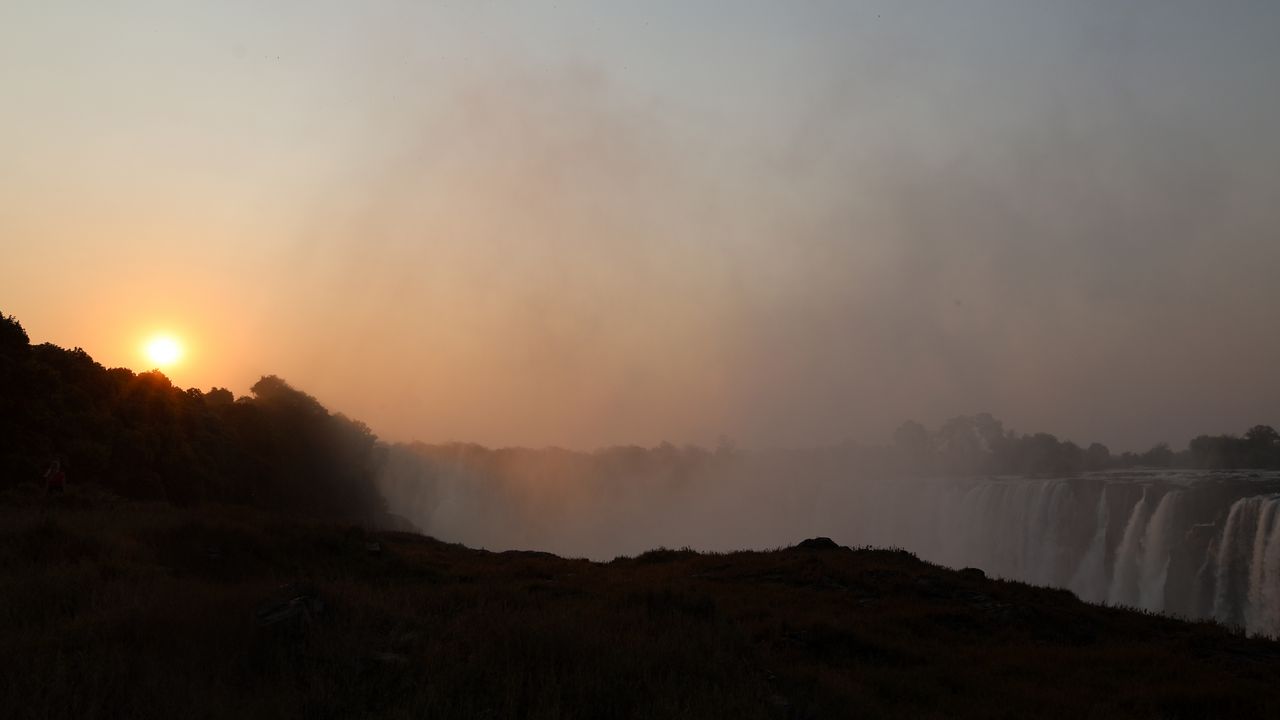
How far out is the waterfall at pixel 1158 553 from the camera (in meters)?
49.8

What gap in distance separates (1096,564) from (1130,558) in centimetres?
343

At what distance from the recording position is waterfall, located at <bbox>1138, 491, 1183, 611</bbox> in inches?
1962

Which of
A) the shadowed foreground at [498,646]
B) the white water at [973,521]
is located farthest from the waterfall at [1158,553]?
the shadowed foreground at [498,646]

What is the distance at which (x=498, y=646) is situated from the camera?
8758 millimetres

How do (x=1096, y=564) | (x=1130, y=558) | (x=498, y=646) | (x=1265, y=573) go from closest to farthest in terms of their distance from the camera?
(x=498, y=646)
(x=1265, y=573)
(x=1130, y=558)
(x=1096, y=564)

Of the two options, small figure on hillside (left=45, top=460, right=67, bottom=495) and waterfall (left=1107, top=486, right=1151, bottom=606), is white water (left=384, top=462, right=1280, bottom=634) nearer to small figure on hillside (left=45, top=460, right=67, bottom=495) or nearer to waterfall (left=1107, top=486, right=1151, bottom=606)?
waterfall (left=1107, top=486, right=1151, bottom=606)

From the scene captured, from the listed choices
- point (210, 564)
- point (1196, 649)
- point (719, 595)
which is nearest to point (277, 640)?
point (210, 564)

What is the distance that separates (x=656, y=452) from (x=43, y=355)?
131 meters

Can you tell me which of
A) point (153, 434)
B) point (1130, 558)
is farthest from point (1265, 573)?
point (153, 434)

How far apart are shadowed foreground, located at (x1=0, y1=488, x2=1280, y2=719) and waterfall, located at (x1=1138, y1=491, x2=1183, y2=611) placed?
40191mm

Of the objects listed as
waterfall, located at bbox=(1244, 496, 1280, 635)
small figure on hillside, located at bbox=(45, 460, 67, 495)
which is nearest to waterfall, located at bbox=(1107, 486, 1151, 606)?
waterfall, located at bbox=(1244, 496, 1280, 635)

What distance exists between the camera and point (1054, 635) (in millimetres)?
15750

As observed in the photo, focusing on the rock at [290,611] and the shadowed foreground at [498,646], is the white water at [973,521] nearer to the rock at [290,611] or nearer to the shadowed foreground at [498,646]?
the shadowed foreground at [498,646]

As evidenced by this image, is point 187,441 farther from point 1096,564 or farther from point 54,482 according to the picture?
point 1096,564
